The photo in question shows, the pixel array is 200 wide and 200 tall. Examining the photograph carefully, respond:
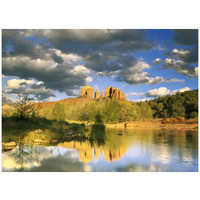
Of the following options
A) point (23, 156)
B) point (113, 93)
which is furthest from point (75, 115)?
point (113, 93)

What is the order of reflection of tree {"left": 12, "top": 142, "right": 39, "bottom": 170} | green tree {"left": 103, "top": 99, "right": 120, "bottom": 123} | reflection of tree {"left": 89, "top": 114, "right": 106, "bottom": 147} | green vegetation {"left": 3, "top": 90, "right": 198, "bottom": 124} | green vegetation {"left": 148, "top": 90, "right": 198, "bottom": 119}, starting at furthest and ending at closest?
1. green vegetation {"left": 148, "top": 90, "right": 198, "bottom": 119}
2. green vegetation {"left": 3, "top": 90, "right": 198, "bottom": 124}
3. green tree {"left": 103, "top": 99, "right": 120, "bottom": 123}
4. reflection of tree {"left": 89, "top": 114, "right": 106, "bottom": 147}
5. reflection of tree {"left": 12, "top": 142, "right": 39, "bottom": 170}

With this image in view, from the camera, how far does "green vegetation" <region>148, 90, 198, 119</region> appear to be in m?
53.7

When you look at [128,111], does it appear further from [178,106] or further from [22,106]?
[22,106]

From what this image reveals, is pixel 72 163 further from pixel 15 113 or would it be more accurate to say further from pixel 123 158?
pixel 15 113

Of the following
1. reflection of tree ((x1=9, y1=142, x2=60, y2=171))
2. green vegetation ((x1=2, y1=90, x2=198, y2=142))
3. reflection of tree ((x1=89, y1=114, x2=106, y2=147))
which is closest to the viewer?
reflection of tree ((x1=9, y1=142, x2=60, y2=171))

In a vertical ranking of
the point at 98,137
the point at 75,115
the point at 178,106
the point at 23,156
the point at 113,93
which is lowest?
the point at 75,115

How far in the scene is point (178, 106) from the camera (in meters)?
59.2

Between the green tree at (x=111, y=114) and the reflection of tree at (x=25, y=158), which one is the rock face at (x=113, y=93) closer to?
the green tree at (x=111, y=114)

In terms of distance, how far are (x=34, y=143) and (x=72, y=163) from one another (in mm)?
4918

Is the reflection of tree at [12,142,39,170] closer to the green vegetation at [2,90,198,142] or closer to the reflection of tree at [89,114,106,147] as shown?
the green vegetation at [2,90,198,142]

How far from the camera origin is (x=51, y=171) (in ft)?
20.1

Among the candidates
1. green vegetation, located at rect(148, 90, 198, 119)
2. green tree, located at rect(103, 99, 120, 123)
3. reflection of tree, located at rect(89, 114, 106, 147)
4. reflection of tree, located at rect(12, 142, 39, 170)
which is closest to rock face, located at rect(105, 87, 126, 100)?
green vegetation, located at rect(148, 90, 198, 119)

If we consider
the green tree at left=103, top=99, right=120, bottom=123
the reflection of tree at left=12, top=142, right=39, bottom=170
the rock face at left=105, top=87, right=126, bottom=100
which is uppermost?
the rock face at left=105, top=87, right=126, bottom=100

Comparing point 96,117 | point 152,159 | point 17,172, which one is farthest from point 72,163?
point 96,117
